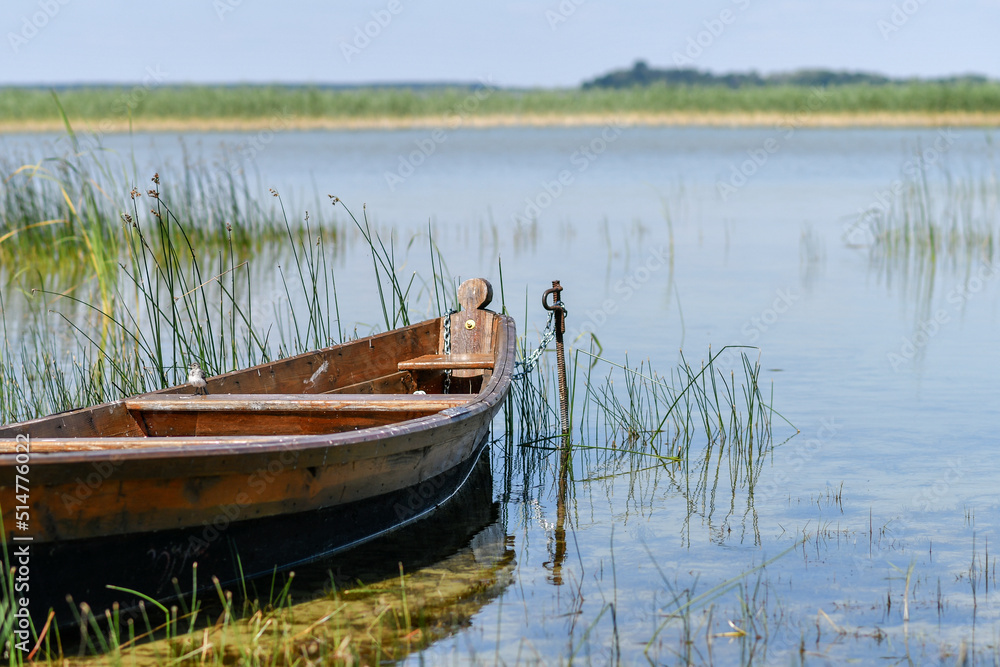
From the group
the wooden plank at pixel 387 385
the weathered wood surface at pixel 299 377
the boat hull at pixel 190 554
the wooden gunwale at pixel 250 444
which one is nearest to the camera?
the wooden gunwale at pixel 250 444

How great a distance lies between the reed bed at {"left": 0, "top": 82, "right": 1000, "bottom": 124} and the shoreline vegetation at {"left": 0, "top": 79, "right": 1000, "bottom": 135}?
0.04 m

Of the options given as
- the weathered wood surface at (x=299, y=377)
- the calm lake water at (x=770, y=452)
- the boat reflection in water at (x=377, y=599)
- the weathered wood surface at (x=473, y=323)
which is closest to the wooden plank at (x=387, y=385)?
the weathered wood surface at (x=299, y=377)

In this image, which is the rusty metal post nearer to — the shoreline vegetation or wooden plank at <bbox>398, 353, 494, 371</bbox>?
wooden plank at <bbox>398, 353, 494, 371</bbox>

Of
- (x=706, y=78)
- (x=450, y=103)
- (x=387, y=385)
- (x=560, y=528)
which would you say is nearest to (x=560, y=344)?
(x=387, y=385)

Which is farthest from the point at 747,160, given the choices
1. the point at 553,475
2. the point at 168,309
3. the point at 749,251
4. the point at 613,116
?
the point at 553,475

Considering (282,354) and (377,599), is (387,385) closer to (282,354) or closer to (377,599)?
(282,354)

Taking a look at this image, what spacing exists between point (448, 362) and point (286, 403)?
4.08 feet

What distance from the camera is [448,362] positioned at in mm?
5418

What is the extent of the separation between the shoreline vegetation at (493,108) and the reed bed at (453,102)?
0.12 ft

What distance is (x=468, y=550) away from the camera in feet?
14.1

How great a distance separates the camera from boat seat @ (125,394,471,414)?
14.1 ft

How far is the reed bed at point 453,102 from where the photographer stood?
3206cm

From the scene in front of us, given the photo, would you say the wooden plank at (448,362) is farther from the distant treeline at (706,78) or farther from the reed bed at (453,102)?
the distant treeline at (706,78)

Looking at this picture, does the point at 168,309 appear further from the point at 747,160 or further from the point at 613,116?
the point at 613,116
